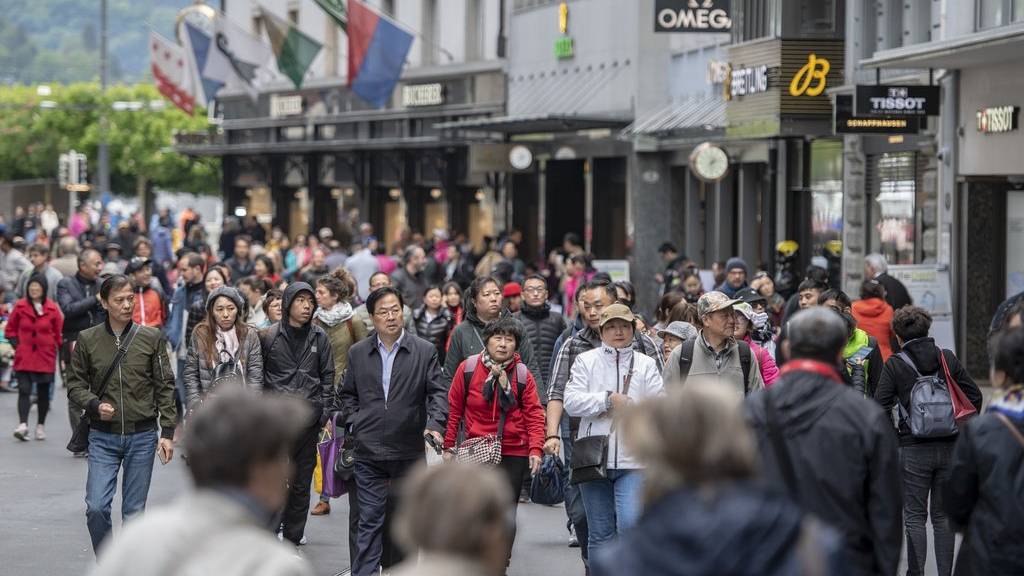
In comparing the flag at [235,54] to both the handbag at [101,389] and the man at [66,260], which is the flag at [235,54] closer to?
the man at [66,260]

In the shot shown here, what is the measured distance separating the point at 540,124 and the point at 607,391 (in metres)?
23.0

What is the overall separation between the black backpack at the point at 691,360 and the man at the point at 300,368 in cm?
242

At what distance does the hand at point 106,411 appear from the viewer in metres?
9.73

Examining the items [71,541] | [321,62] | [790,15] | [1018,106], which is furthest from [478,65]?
[71,541]

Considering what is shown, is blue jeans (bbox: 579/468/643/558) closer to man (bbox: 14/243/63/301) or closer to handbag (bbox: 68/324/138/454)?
handbag (bbox: 68/324/138/454)

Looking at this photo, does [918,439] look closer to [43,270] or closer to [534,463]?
[534,463]

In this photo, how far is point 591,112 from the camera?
3303cm

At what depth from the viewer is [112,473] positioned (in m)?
9.91

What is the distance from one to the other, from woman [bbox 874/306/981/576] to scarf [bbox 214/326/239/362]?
3890 millimetres

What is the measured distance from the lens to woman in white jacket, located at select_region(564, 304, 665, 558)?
30.0ft

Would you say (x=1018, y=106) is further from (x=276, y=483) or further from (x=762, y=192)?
(x=276, y=483)

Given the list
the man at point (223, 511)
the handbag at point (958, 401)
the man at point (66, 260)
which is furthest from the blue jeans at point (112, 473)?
the man at point (66, 260)

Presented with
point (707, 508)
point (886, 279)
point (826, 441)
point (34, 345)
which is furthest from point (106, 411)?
point (886, 279)

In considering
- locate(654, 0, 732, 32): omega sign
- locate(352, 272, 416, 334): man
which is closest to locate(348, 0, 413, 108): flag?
locate(654, 0, 732, 32): omega sign
